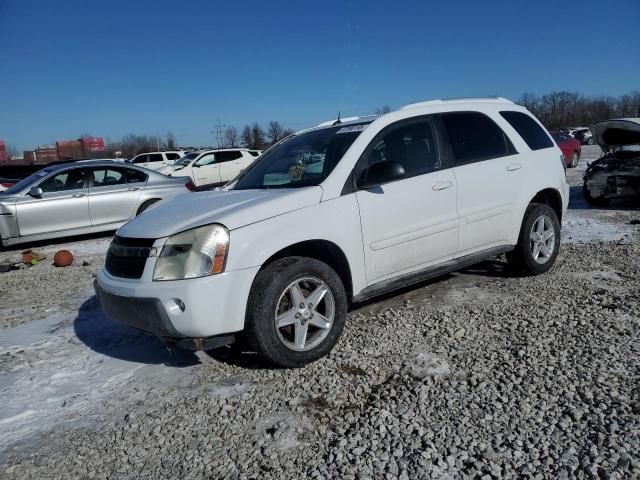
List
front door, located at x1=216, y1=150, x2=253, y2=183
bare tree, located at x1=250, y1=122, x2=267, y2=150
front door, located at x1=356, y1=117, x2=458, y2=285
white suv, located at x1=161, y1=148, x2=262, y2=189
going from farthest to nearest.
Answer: bare tree, located at x1=250, y1=122, x2=267, y2=150
front door, located at x1=216, y1=150, x2=253, y2=183
white suv, located at x1=161, y1=148, x2=262, y2=189
front door, located at x1=356, y1=117, x2=458, y2=285

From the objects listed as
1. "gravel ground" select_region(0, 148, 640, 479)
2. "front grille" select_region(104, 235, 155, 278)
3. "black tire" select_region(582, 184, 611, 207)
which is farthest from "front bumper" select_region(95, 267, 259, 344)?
"black tire" select_region(582, 184, 611, 207)

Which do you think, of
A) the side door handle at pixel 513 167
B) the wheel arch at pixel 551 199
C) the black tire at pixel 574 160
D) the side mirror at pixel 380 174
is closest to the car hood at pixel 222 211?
the side mirror at pixel 380 174

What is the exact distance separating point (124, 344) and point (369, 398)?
2298 mm

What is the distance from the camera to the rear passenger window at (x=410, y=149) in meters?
4.32

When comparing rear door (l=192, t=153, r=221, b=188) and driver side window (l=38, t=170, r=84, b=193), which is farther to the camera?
rear door (l=192, t=153, r=221, b=188)

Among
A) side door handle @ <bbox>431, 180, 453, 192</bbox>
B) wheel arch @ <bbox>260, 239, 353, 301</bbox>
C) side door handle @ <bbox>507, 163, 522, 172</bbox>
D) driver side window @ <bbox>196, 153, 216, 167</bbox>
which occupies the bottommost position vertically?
wheel arch @ <bbox>260, 239, 353, 301</bbox>

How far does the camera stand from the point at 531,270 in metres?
5.42

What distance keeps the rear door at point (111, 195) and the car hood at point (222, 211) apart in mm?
6370

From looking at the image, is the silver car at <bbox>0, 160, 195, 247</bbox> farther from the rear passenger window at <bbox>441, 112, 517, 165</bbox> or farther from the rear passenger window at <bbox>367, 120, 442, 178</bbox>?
the rear passenger window at <bbox>441, 112, 517, 165</bbox>

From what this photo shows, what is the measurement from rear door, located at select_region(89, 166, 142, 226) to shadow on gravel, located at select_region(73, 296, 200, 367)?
16.7 ft

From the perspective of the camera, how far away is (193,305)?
3262mm

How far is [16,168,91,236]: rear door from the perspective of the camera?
30.5 ft

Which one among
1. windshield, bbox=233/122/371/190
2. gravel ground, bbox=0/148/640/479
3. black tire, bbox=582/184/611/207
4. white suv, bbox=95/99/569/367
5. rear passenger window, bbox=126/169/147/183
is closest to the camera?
gravel ground, bbox=0/148/640/479

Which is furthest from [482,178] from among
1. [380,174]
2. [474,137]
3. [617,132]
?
[617,132]
